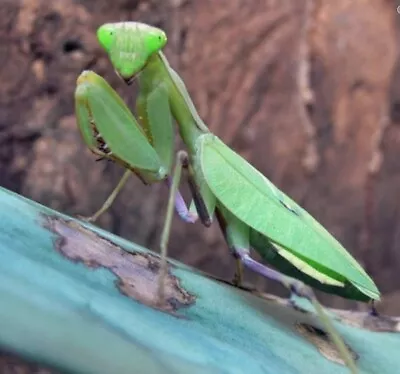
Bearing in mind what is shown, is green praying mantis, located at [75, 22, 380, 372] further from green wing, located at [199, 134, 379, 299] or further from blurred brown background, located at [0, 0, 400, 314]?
blurred brown background, located at [0, 0, 400, 314]

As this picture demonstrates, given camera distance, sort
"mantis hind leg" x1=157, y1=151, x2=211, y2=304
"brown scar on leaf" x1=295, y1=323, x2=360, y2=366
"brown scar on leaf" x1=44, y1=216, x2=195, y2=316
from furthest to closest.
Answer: "mantis hind leg" x1=157, y1=151, x2=211, y2=304 < "brown scar on leaf" x1=295, y1=323, x2=360, y2=366 < "brown scar on leaf" x1=44, y1=216, x2=195, y2=316

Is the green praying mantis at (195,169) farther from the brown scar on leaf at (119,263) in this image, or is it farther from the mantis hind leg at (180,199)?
the brown scar on leaf at (119,263)

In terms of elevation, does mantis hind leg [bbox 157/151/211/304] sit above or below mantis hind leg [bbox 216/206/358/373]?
above

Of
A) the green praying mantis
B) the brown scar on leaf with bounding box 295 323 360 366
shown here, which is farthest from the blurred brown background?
the brown scar on leaf with bounding box 295 323 360 366

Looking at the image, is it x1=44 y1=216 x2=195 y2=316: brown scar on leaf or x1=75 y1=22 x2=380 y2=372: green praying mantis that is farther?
x1=75 y1=22 x2=380 y2=372: green praying mantis

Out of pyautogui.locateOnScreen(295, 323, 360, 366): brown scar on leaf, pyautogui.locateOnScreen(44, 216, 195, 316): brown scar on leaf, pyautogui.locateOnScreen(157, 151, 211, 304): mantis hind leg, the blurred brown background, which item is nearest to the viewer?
pyautogui.locateOnScreen(44, 216, 195, 316): brown scar on leaf

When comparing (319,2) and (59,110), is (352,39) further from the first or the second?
(59,110)

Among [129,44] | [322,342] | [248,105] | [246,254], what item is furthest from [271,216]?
[248,105]
